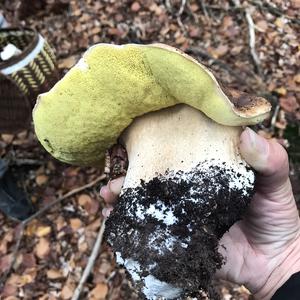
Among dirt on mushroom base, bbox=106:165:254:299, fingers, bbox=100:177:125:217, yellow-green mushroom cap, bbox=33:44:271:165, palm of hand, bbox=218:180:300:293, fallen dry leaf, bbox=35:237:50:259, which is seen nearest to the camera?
yellow-green mushroom cap, bbox=33:44:271:165

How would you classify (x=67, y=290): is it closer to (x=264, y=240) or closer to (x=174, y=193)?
(x=264, y=240)

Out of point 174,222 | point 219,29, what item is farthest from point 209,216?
point 219,29

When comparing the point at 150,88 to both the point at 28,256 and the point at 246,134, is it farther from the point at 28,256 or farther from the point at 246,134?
the point at 28,256

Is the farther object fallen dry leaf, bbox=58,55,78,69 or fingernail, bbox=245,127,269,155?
fallen dry leaf, bbox=58,55,78,69

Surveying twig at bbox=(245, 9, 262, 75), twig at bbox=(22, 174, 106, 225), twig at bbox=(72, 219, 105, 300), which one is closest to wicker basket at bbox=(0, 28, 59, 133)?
twig at bbox=(22, 174, 106, 225)

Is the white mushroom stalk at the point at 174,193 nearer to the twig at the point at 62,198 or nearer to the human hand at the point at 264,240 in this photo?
the human hand at the point at 264,240

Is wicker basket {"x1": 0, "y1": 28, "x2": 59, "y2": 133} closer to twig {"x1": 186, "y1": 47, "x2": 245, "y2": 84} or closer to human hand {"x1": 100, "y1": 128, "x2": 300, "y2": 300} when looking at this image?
twig {"x1": 186, "y1": 47, "x2": 245, "y2": 84}

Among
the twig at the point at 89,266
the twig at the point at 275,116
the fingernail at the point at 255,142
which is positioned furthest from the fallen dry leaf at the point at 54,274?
the fingernail at the point at 255,142

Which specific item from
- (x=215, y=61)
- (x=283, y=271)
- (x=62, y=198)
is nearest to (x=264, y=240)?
(x=283, y=271)
